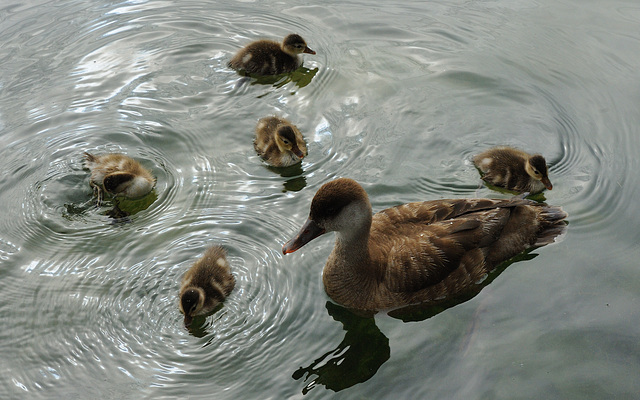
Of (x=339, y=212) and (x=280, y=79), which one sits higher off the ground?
(x=280, y=79)

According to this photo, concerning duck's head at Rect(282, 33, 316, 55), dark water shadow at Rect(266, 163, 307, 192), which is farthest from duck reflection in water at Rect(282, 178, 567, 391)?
duck's head at Rect(282, 33, 316, 55)

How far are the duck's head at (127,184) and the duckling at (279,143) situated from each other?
970mm

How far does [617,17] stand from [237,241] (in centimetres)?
506

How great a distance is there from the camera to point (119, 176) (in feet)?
16.0

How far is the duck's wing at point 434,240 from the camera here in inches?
163

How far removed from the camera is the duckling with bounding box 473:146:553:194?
4965mm

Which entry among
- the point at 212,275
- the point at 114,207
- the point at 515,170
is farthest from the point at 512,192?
the point at 114,207

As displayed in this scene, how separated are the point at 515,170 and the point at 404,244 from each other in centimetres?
140

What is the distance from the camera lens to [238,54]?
642 centimetres

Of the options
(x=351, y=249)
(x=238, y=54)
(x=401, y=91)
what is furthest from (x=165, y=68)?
(x=351, y=249)

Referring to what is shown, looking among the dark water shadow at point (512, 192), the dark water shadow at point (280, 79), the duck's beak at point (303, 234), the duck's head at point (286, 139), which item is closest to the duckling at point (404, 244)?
the duck's beak at point (303, 234)

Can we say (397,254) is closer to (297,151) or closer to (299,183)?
(299,183)

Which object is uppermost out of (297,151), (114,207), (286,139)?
(286,139)

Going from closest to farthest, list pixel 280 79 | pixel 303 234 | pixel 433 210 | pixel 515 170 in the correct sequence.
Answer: pixel 303 234
pixel 433 210
pixel 515 170
pixel 280 79
